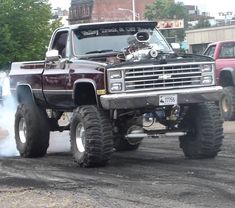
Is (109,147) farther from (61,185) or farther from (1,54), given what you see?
(1,54)

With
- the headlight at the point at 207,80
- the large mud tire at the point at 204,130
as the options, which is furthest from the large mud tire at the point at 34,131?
the headlight at the point at 207,80

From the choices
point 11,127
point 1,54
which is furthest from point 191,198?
point 1,54

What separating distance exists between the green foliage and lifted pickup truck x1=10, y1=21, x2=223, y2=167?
99.5 feet

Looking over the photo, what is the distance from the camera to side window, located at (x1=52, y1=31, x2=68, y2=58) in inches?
443

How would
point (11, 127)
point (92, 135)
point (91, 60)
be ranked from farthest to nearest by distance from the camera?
point (11, 127), point (91, 60), point (92, 135)

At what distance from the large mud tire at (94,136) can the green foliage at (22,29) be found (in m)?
32.0

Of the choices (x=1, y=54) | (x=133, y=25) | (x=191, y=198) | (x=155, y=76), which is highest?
(x=1, y=54)

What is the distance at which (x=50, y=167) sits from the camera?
33.9 ft

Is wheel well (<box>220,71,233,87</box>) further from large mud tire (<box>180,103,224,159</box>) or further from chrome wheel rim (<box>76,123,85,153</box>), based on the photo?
chrome wheel rim (<box>76,123,85,153</box>)

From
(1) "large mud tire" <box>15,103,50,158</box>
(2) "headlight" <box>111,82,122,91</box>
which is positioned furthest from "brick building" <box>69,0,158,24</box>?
(2) "headlight" <box>111,82,122,91</box>

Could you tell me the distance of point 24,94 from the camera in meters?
12.4

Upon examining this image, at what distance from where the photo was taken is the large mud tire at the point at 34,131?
11.7 meters

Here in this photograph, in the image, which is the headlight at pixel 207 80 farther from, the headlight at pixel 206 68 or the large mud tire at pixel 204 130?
the large mud tire at pixel 204 130

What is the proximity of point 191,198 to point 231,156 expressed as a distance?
3.78 metres
